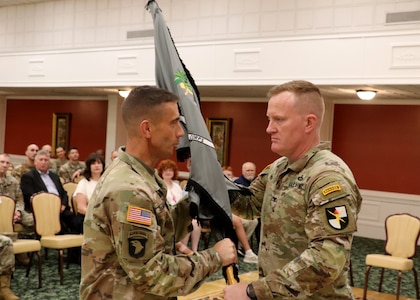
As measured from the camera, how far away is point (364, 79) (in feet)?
25.7

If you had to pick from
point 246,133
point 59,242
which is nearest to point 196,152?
point 59,242

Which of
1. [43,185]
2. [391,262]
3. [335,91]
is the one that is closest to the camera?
[391,262]

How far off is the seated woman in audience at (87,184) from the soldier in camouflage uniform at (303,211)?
452 centimetres

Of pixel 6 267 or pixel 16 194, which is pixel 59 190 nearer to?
pixel 16 194

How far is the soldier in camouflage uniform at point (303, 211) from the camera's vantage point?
184 centimetres

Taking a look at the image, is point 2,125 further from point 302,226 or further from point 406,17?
point 302,226

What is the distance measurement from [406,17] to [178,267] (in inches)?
276

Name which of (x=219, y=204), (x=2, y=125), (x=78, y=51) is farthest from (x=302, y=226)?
(x=2, y=125)

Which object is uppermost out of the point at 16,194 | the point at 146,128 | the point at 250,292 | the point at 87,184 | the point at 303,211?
the point at 146,128

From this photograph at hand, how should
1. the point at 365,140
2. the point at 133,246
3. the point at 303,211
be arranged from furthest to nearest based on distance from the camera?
the point at 365,140 < the point at 303,211 < the point at 133,246

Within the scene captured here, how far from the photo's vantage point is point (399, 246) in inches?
236

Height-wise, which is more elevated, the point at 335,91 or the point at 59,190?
the point at 335,91

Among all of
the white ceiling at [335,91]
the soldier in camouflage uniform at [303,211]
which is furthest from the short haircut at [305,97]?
the white ceiling at [335,91]

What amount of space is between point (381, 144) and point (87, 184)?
5.97 meters
